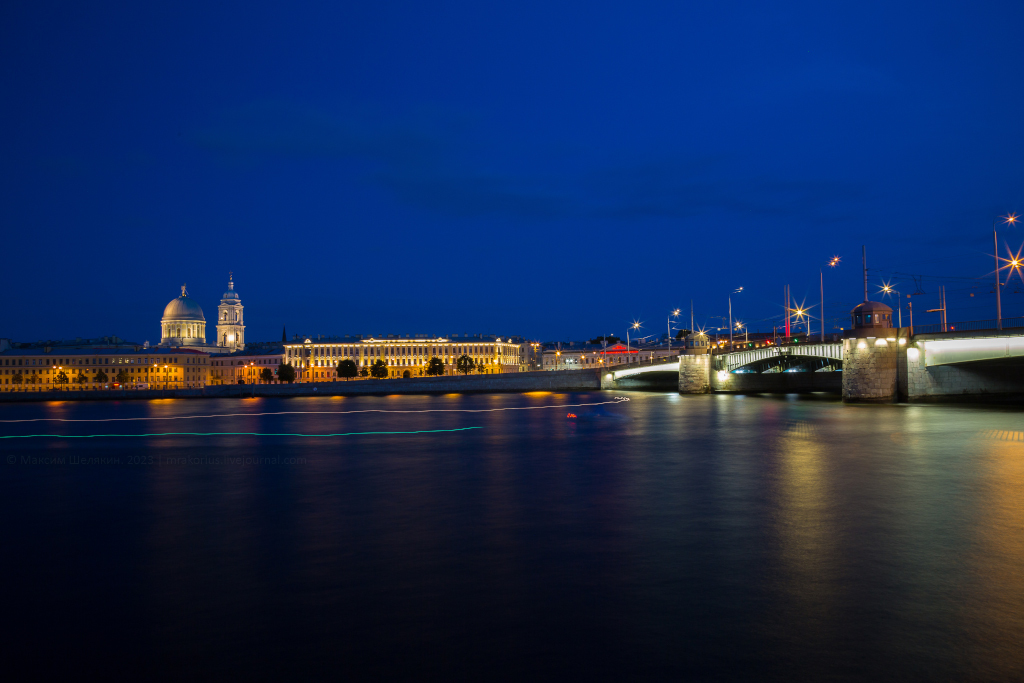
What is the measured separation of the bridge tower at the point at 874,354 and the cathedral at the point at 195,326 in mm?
118101

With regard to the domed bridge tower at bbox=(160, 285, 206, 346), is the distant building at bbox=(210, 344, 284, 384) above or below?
below

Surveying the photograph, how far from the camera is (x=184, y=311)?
13988 centimetres

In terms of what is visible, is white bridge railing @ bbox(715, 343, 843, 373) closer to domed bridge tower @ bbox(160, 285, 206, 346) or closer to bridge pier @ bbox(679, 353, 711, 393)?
bridge pier @ bbox(679, 353, 711, 393)

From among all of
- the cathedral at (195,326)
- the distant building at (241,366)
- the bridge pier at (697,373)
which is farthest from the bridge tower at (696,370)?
the cathedral at (195,326)

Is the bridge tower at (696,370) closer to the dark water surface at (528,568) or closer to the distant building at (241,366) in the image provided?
the dark water surface at (528,568)

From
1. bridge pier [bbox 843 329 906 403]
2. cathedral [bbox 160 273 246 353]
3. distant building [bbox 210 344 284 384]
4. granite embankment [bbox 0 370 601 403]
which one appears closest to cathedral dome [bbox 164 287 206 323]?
cathedral [bbox 160 273 246 353]

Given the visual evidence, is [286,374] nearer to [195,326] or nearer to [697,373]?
[195,326]

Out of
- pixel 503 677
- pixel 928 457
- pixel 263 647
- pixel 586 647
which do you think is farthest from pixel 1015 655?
pixel 928 457

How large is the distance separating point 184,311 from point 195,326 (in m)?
3.47

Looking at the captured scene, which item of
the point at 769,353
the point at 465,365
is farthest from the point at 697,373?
the point at 465,365

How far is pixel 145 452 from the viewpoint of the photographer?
21.9 meters

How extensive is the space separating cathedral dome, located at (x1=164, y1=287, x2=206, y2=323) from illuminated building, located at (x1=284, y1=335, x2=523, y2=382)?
77.5 ft

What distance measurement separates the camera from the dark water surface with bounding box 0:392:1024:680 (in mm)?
5344

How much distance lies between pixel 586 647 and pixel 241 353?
452 feet
